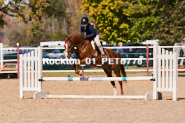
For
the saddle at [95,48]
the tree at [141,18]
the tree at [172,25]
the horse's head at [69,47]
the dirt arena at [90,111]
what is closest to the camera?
the dirt arena at [90,111]

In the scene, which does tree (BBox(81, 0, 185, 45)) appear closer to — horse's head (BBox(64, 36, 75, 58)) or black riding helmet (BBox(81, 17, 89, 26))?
black riding helmet (BBox(81, 17, 89, 26))

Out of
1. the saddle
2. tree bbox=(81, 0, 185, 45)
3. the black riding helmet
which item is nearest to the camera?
the black riding helmet

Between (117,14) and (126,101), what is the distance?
21.8 meters

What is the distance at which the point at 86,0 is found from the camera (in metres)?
30.2

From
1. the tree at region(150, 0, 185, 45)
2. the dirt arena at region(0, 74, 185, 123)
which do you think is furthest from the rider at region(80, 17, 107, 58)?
the tree at region(150, 0, 185, 45)

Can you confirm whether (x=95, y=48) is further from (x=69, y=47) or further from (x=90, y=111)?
(x=90, y=111)

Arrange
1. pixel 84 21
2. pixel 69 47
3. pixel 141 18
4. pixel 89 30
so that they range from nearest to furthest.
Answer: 1. pixel 69 47
2. pixel 84 21
3. pixel 89 30
4. pixel 141 18

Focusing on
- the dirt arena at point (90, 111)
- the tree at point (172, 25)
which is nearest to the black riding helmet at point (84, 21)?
the dirt arena at point (90, 111)

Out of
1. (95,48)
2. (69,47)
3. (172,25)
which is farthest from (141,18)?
(69,47)

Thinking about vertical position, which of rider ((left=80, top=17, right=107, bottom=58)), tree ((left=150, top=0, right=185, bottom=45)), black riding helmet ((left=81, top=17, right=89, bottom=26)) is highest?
tree ((left=150, top=0, right=185, bottom=45))

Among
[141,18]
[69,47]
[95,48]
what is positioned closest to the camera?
[69,47]

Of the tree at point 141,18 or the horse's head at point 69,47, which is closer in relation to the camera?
the horse's head at point 69,47

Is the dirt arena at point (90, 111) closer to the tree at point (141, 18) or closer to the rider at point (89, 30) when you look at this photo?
the rider at point (89, 30)

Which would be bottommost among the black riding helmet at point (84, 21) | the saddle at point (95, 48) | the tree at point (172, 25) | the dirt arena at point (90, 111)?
the dirt arena at point (90, 111)
